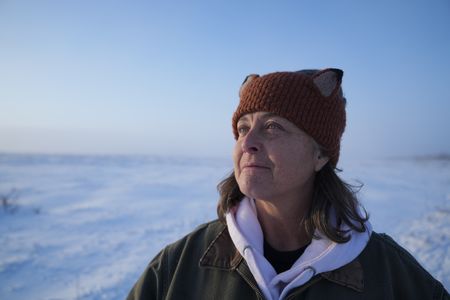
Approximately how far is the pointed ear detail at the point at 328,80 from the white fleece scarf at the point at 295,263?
0.84m

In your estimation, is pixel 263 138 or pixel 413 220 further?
pixel 413 220

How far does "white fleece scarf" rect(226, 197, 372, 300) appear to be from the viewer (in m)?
1.34

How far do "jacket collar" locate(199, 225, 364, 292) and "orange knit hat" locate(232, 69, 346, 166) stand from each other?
69 centimetres

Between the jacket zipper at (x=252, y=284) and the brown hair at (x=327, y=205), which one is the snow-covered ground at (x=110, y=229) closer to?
the brown hair at (x=327, y=205)

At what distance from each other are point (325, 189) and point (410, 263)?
1.97 ft

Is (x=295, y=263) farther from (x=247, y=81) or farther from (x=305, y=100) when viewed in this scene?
(x=247, y=81)

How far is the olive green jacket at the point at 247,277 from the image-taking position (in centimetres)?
136

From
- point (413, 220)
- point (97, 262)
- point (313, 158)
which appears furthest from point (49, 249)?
point (413, 220)

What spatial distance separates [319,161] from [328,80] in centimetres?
50

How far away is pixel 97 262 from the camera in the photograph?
455 centimetres

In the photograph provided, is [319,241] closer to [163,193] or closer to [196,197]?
[196,197]

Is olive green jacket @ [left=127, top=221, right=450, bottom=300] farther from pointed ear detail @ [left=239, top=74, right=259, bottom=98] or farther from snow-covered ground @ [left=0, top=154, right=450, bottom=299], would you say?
snow-covered ground @ [left=0, top=154, right=450, bottom=299]

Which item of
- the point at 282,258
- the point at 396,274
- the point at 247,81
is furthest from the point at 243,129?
the point at 396,274

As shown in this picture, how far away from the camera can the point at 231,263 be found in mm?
1489
